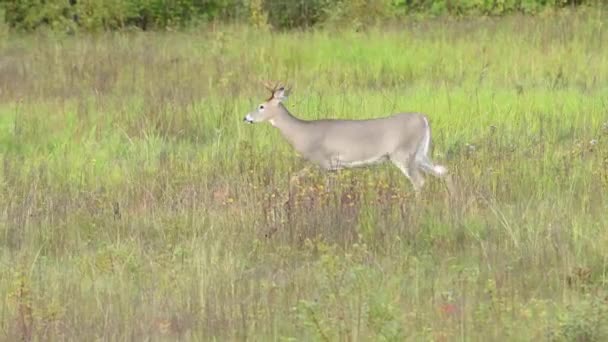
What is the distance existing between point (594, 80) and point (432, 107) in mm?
2040

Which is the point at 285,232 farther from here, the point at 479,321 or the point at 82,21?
the point at 82,21

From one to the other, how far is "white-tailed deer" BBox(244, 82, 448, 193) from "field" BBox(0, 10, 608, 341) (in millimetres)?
143

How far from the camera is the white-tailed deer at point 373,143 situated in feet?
33.5

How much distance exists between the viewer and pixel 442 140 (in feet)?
36.6

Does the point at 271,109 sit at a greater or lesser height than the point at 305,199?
lesser

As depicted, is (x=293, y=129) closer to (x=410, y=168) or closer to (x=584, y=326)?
(x=410, y=168)

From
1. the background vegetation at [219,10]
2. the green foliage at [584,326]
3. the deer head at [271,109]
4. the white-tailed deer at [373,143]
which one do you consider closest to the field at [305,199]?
the green foliage at [584,326]

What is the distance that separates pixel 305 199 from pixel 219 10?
1373 centimetres

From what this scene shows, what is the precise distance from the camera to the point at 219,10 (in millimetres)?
22000

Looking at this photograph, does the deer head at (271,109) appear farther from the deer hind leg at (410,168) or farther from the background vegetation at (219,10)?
the background vegetation at (219,10)

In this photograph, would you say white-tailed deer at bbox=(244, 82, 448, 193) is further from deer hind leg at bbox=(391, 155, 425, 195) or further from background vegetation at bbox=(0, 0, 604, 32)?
background vegetation at bbox=(0, 0, 604, 32)

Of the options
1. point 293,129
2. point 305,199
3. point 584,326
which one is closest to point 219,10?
point 293,129

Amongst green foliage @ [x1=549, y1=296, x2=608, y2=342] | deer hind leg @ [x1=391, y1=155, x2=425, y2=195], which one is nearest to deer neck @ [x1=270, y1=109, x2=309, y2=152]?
deer hind leg @ [x1=391, y1=155, x2=425, y2=195]

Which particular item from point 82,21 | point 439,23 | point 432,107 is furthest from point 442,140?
point 82,21
